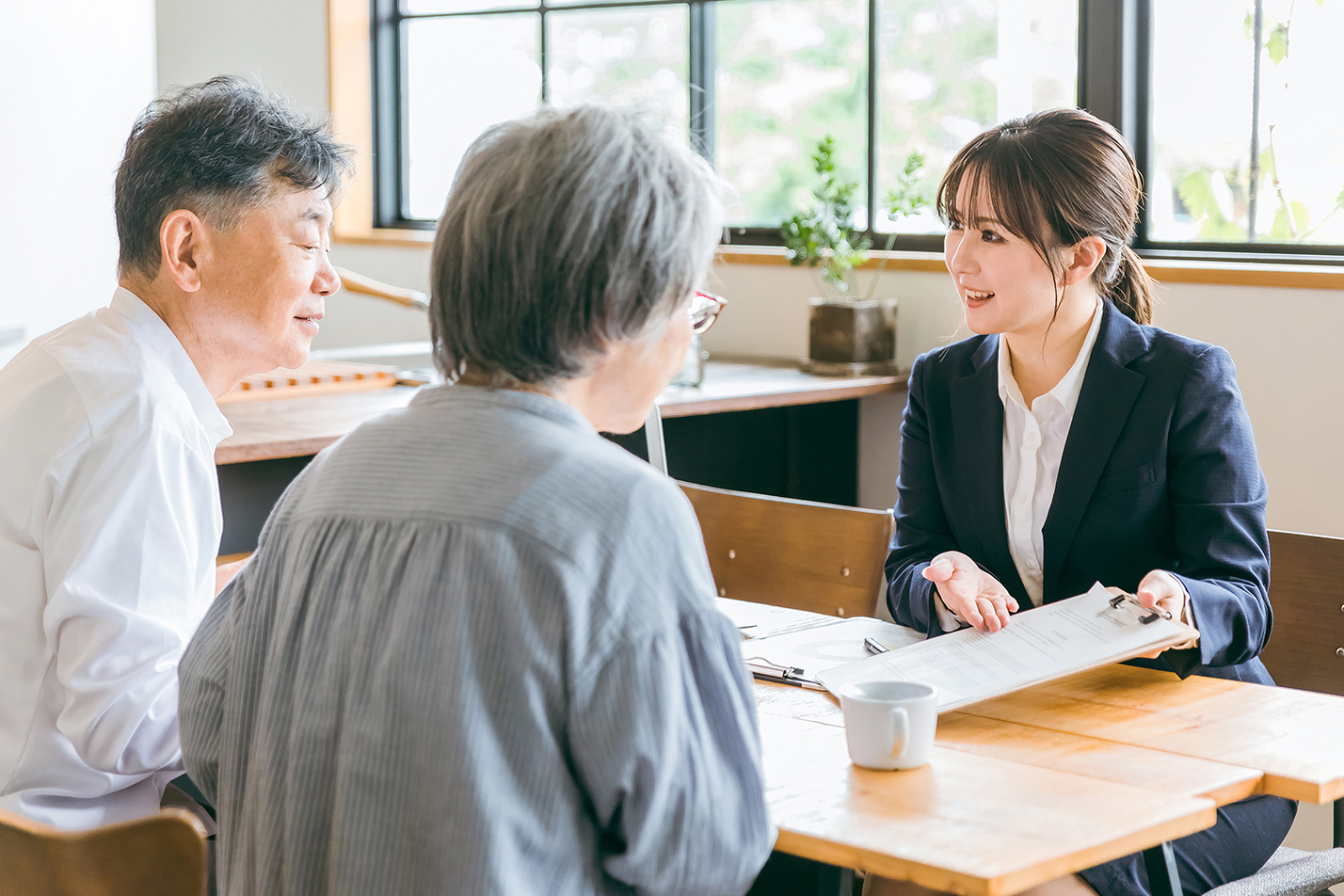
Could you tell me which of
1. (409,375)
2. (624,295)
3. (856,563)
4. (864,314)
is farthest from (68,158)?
(624,295)

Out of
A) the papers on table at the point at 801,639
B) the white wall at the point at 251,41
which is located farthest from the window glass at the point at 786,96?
the papers on table at the point at 801,639

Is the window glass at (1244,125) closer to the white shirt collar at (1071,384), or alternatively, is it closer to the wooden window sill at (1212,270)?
the wooden window sill at (1212,270)

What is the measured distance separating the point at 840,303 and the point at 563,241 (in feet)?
8.26

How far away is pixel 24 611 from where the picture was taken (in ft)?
4.05


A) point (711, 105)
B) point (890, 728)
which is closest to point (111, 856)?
point (890, 728)

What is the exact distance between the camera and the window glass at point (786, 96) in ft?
12.3

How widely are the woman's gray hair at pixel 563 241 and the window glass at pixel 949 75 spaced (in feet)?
8.76

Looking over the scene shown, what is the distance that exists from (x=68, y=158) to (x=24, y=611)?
2276mm

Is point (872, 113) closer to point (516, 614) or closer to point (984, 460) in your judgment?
point (984, 460)

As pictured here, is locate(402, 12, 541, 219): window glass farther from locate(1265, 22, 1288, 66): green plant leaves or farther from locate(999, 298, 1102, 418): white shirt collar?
locate(999, 298, 1102, 418): white shirt collar

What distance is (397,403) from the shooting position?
9.29ft

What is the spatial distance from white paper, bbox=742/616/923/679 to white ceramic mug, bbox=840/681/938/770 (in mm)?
289

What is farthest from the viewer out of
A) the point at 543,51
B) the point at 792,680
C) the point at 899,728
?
the point at 543,51

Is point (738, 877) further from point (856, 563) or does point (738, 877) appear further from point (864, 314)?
point (864, 314)
